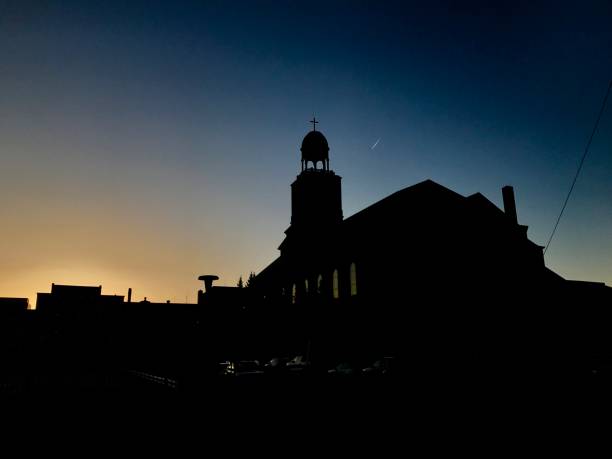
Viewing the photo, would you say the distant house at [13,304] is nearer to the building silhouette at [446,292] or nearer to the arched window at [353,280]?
the building silhouette at [446,292]

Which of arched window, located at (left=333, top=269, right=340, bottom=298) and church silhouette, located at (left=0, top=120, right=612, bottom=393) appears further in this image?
arched window, located at (left=333, top=269, right=340, bottom=298)

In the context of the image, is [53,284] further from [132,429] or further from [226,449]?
[226,449]

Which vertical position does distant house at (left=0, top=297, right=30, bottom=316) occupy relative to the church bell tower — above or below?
below

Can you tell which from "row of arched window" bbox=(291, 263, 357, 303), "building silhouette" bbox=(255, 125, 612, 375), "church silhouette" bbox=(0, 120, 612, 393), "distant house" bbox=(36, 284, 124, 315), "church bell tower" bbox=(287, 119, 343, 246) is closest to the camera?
"church silhouette" bbox=(0, 120, 612, 393)

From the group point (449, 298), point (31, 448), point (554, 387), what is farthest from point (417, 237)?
point (31, 448)

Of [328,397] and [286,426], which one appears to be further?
[328,397]

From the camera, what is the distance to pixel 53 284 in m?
58.7

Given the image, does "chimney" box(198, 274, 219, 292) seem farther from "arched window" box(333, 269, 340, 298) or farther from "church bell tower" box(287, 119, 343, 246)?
"church bell tower" box(287, 119, 343, 246)

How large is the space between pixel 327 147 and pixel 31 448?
35641 millimetres

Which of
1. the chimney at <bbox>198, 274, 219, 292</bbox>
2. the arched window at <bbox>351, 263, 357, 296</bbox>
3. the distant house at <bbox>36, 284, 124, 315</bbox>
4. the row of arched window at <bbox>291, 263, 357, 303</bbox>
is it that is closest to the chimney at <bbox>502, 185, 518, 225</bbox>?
the arched window at <bbox>351, 263, 357, 296</bbox>

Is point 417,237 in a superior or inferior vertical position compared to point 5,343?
superior

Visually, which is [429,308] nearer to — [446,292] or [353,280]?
[446,292]

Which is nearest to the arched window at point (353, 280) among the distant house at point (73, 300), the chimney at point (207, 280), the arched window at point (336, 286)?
the arched window at point (336, 286)

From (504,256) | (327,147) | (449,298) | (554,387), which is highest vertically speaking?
(327,147)
